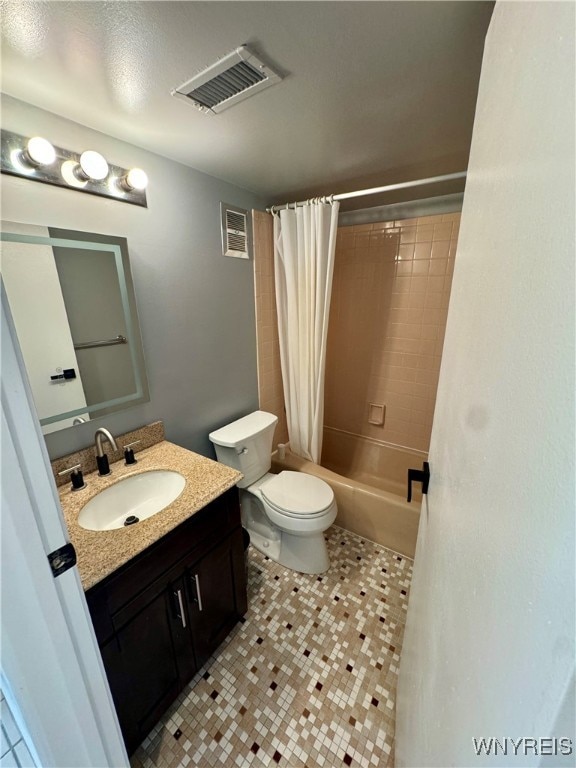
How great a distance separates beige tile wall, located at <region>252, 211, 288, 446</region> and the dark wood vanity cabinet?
1.06 meters

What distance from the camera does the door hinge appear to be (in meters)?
0.55

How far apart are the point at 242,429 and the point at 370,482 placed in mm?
1345

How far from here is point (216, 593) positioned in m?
1.24

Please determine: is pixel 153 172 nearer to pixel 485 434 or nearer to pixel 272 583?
pixel 485 434

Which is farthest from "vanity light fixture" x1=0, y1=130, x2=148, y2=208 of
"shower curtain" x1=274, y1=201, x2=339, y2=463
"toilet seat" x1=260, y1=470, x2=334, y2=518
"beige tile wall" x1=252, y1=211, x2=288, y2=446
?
"toilet seat" x1=260, y1=470, x2=334, y2=518

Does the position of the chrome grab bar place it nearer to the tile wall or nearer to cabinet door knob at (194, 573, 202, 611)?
the tile wall

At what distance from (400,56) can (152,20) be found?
65 cm

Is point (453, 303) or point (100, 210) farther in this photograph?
point (100, 210)

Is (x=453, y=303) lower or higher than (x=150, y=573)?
higher

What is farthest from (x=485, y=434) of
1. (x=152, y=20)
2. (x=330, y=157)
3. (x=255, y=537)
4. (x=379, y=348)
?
(x=379, y=348)

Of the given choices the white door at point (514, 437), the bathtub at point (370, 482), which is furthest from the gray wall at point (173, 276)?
the white door at point (514, 437)

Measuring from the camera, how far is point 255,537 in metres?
1.91

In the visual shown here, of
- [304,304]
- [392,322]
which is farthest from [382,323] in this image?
[304,304]

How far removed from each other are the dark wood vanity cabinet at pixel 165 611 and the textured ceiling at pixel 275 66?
1.40 metres
